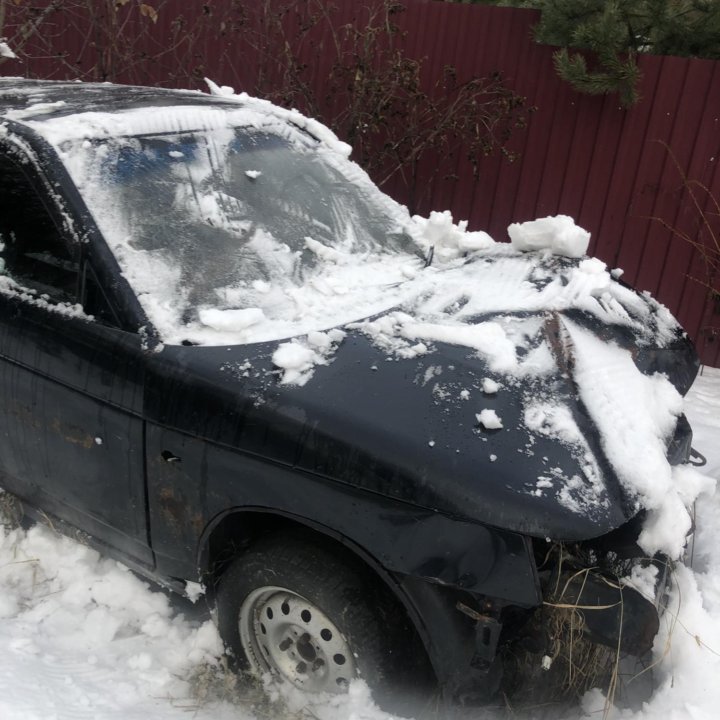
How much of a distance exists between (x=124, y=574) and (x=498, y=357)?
1736mm

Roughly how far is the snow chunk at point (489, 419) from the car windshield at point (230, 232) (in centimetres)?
67

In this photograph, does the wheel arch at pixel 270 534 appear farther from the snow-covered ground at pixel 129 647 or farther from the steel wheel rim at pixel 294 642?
the snow-covered ground at pixel 129 647

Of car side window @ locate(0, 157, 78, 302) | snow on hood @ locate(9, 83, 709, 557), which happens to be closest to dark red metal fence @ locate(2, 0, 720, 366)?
snow on hood @ locate(9, 83, 709, 557)

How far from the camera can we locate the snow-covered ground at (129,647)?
2201 mm

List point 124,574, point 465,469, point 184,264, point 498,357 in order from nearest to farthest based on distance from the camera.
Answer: point 465,469 → point 498,357 → point 184,264 → point 124,574

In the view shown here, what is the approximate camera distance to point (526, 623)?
204 centimetres

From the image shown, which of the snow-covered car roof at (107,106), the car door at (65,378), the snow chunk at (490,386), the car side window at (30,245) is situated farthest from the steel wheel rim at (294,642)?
the snow-covered car roof at (107,106)

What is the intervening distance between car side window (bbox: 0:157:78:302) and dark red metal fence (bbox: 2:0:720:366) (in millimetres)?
4083

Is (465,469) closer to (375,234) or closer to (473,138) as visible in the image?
(375,234)

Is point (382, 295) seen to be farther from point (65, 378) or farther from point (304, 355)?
point (65, 378)

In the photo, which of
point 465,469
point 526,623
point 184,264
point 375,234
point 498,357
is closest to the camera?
point 465,469

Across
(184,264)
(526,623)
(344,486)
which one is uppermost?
(184,264)

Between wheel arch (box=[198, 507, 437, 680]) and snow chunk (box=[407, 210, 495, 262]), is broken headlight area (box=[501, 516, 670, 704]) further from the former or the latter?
snow chunk (box=[407, 210, 495, 262])

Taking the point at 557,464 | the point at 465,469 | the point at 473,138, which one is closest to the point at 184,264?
the point at 465,469
